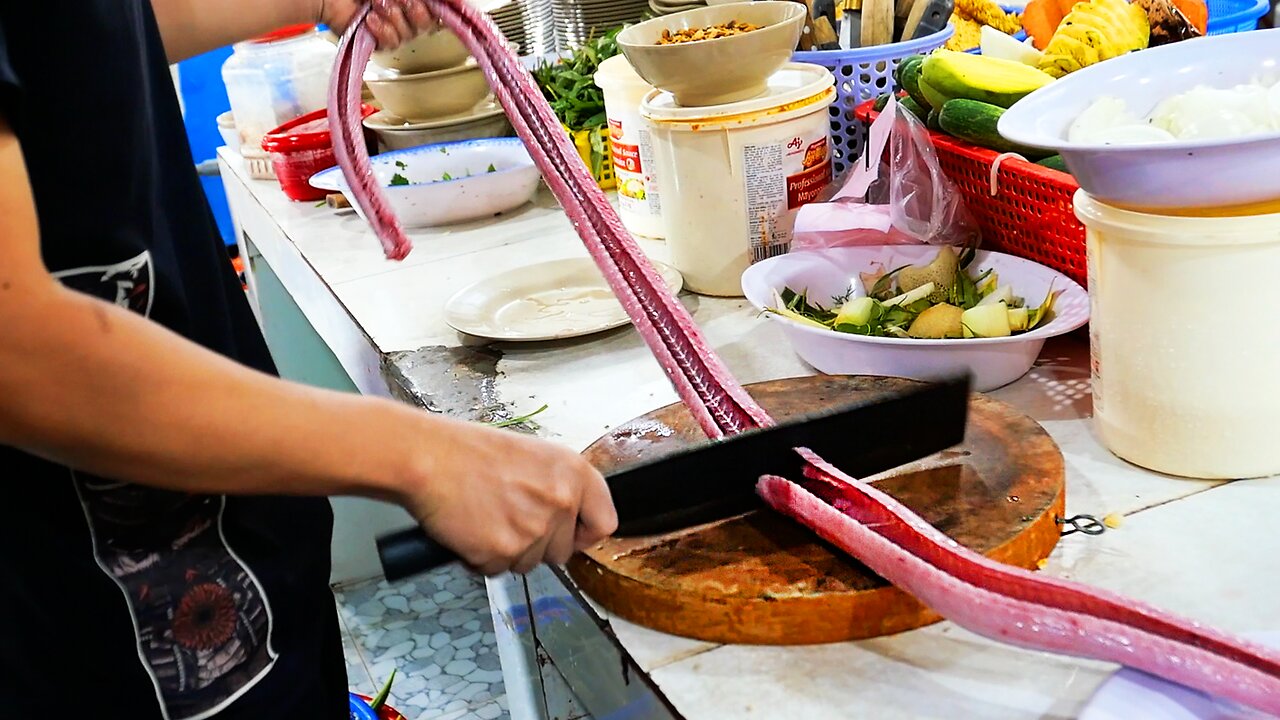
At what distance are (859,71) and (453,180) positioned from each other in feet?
2.22

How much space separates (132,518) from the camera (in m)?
0.74

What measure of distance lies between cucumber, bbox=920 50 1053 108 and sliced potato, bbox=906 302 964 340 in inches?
10.6

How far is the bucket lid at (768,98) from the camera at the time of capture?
130 cm

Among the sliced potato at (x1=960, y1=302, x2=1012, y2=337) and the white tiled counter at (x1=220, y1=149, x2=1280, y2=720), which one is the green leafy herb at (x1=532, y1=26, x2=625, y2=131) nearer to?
the white tiled counter at (x1=220, y1=149, x2=1280, y2=720)

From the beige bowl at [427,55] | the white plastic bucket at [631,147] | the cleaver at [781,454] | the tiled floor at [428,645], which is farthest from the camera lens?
the tiled floor at [428,645]

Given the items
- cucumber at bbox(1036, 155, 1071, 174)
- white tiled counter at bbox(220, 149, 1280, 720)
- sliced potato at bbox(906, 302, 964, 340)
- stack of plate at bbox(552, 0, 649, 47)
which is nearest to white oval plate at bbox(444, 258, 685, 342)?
white tiled counter at bbox(220, 149, 1280, 720)

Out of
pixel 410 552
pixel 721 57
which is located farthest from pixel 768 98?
pixel 410 552

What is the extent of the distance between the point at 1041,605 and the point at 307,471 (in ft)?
1.37

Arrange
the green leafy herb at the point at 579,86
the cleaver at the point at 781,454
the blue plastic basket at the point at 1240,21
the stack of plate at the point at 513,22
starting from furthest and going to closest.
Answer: the stack of plate at the point at 513,22 → the green leafy herb at the point at 579,86 → the blue plastic basket at the point at 1240,21 → the cleaver at the point at 781,454

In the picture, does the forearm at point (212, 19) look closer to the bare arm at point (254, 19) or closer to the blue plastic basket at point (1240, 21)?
the bare arm at point (254, 19)

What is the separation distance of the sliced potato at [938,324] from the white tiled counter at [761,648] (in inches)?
2.9

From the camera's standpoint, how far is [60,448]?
1.79 feet

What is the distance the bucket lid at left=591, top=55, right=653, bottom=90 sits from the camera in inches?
59.5

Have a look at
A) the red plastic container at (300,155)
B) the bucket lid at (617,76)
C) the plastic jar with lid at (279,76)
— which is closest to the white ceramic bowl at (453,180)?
the red plastic container at (300,155)
